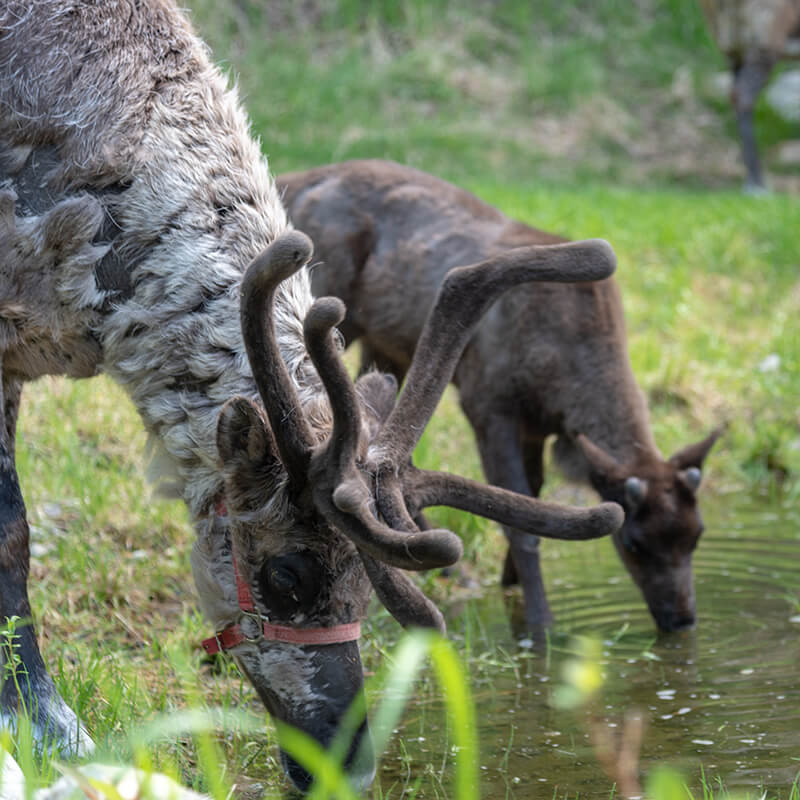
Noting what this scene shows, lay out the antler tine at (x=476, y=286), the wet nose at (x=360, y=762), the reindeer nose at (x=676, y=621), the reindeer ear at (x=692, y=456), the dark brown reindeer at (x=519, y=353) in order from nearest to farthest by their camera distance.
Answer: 1. the wet nose at (x=360, y=762)
2. the antler tine at (x=476, y=286)
3. the reindeer nose at (x=676, y=621)
4. the dark brown reindeer at (x=519, y=353)
5. the reindeer ear at (x=692, y=456)

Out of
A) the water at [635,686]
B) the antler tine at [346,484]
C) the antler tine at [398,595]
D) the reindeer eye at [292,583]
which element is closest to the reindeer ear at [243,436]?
the antler tine at [346,484]

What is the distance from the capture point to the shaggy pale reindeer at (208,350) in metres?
3.48

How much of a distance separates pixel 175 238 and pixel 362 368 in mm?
3284

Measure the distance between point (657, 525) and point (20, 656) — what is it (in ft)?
9.61

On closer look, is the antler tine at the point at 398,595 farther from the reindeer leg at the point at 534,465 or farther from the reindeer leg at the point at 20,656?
the reindeer leg at the point at 534,465

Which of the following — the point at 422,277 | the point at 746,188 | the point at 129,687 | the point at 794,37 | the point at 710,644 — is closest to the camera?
the point at 129,687

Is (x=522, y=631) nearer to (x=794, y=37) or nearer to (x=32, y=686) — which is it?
(x=32, y=686)

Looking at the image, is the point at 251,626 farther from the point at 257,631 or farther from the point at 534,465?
the point at 534,465

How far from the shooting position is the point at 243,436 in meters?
3.50

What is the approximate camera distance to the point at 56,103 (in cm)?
381

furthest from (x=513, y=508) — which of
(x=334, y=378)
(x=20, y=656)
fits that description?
(x=20, y=656)

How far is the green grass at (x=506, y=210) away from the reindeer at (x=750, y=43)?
0.65 metres

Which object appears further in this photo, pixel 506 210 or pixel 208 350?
pixel 506 210

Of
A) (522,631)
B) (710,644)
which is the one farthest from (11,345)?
(710,644)
